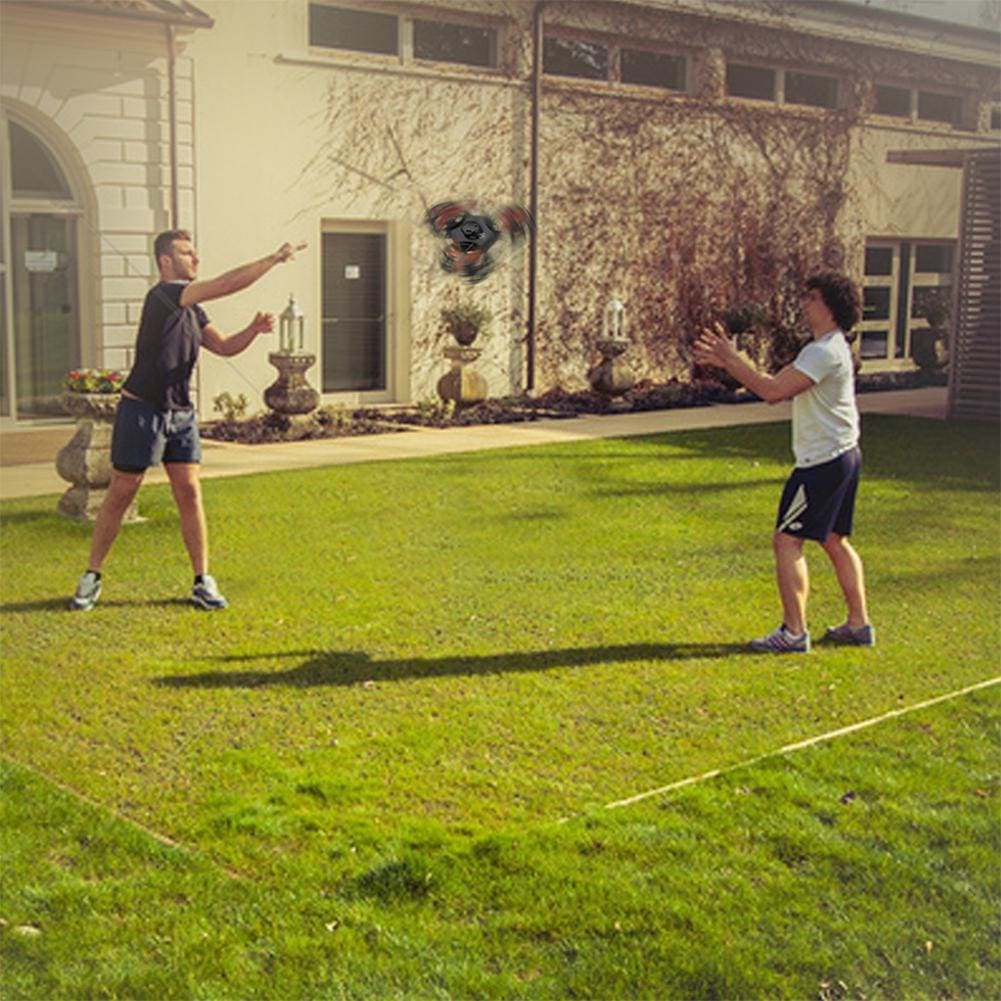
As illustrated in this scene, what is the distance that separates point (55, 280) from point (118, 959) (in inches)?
461

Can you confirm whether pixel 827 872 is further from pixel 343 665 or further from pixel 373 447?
pixel 373 447

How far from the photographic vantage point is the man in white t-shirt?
6.23 metres

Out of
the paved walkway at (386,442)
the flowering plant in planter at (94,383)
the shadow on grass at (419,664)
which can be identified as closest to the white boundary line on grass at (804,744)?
the shadow on grass at (419,664)

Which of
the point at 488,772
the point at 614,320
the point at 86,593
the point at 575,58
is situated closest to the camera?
the point at 488,772

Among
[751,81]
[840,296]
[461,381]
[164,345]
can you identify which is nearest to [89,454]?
[164,345]

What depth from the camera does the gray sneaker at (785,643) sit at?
673 cm

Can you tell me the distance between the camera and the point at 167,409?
7.30m

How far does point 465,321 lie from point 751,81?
6984mm

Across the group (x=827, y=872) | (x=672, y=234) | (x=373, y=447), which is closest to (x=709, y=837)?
(x=827, y=872)

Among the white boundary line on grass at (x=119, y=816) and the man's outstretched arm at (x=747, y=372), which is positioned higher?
Result: the man's outstretched arm at (x=747, y=372)

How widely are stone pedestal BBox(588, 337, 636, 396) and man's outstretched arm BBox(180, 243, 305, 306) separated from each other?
1083cm

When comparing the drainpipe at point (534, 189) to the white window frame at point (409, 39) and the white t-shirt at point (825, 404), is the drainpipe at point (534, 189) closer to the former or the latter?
the white window frame at point (409, 39)

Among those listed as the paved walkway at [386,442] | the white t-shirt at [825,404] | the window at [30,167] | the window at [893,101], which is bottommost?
the paved walkway at [386,442]

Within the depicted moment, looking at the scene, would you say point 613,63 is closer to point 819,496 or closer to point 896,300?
point 896,300
